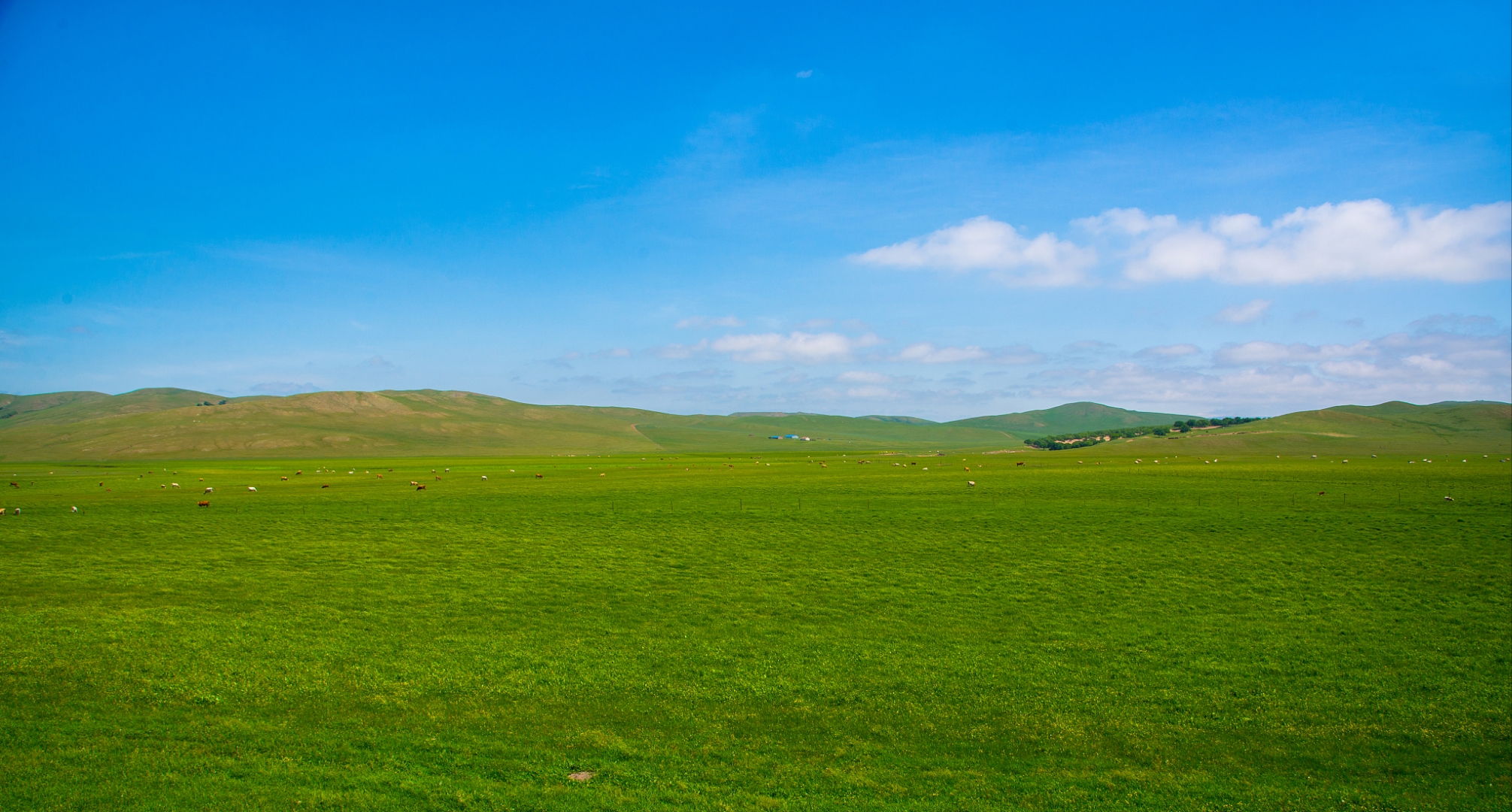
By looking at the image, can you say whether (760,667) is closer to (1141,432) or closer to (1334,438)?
(1334,438)

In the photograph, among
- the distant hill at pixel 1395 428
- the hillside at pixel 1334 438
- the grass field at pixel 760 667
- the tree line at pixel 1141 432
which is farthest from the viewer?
the tree line at pixel 1141 432

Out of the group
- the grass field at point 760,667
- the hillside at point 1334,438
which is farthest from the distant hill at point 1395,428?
the grass field at point 760,667

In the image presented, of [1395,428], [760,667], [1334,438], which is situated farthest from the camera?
[1395,428]

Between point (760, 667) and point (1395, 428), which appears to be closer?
point (760, 667)

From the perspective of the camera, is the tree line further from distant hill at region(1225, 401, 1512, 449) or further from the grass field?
the grass field

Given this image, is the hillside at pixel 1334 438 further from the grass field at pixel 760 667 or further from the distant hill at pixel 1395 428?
the grass field at pixel 760 667

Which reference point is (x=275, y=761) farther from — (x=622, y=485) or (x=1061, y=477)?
(x=1061, y=477)

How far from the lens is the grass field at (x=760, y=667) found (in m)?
11.3

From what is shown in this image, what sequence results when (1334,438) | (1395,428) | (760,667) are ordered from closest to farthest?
1. (760,667)
2. (1334,438)
3. (1395,428)

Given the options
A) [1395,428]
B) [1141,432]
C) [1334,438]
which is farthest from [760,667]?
[1395,428]

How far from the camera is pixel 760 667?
16.2 meters

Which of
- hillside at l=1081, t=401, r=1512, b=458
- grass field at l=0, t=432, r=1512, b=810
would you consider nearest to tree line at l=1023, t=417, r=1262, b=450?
hillside at l=1081, t=401, r=1512, b=458

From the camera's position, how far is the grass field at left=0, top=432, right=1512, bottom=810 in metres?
11.3

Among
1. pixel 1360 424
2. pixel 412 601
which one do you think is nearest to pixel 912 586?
pixel 412 601
